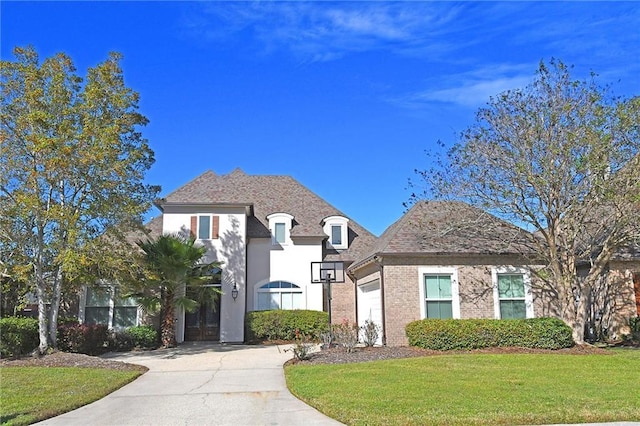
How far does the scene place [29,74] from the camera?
15.2 metres

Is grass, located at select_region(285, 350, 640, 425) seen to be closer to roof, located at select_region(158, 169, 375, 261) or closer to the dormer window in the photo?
roof, located at select_region(158, 169, 375, 261)

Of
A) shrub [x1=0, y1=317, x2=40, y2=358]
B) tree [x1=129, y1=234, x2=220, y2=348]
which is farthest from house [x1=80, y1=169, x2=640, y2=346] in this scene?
shrub [x1=0, y1=317, x2=40, y2=358]

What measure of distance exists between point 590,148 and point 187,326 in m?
17.6

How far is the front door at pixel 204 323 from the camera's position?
2286 cm

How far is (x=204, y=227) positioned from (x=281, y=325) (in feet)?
18.6

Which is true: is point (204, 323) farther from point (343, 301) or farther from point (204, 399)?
point (204, 399)

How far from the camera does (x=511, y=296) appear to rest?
58.4 ft

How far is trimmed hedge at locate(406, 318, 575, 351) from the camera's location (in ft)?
50.8

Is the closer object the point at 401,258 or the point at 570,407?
the point at 570,407

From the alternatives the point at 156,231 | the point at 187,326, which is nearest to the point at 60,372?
the point at 187,326

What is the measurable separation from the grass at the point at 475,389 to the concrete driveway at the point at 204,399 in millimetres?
497

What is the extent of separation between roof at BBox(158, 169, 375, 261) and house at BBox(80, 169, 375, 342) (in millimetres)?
48

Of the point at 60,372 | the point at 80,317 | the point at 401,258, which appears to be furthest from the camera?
the point at 80,317

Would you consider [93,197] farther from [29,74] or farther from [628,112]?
[628,112]
